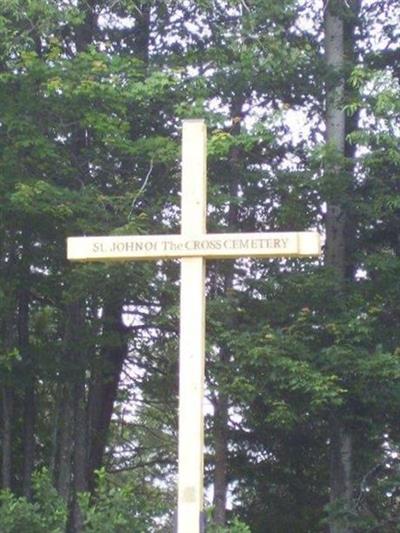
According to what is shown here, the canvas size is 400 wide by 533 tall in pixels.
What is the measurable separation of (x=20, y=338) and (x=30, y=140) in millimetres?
3540

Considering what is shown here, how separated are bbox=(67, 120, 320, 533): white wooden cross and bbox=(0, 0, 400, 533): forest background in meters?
4.73

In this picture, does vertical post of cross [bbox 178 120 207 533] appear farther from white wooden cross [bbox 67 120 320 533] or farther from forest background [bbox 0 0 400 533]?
forest background [bbox 0 0 400 533]

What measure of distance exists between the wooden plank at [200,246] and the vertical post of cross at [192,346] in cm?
6

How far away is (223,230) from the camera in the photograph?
16.4 meters

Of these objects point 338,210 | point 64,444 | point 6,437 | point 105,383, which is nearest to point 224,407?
point 64,444

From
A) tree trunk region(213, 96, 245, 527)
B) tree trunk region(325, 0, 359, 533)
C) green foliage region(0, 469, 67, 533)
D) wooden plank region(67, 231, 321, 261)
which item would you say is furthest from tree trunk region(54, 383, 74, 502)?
wooden plank region(67, 231, 321, 261)

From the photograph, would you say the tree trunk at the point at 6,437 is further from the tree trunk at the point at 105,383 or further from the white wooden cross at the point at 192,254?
the white wooden cross at the point at 192,254

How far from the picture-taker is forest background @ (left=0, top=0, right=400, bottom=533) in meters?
15.1

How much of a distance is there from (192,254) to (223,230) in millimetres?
7843

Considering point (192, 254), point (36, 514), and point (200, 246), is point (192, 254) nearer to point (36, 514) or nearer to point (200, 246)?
point (200, 246)

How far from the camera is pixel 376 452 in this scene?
17.6 metres

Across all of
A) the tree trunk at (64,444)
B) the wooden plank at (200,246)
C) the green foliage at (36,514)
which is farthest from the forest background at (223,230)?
the wooden plank at (200,246)

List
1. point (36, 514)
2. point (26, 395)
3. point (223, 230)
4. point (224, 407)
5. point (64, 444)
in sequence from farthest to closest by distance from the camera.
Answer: point (26, 395) < point (224, 407) < point (64, 444) < point (223, 230) < point (36, 514)

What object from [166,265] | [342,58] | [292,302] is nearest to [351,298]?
[292,302]
